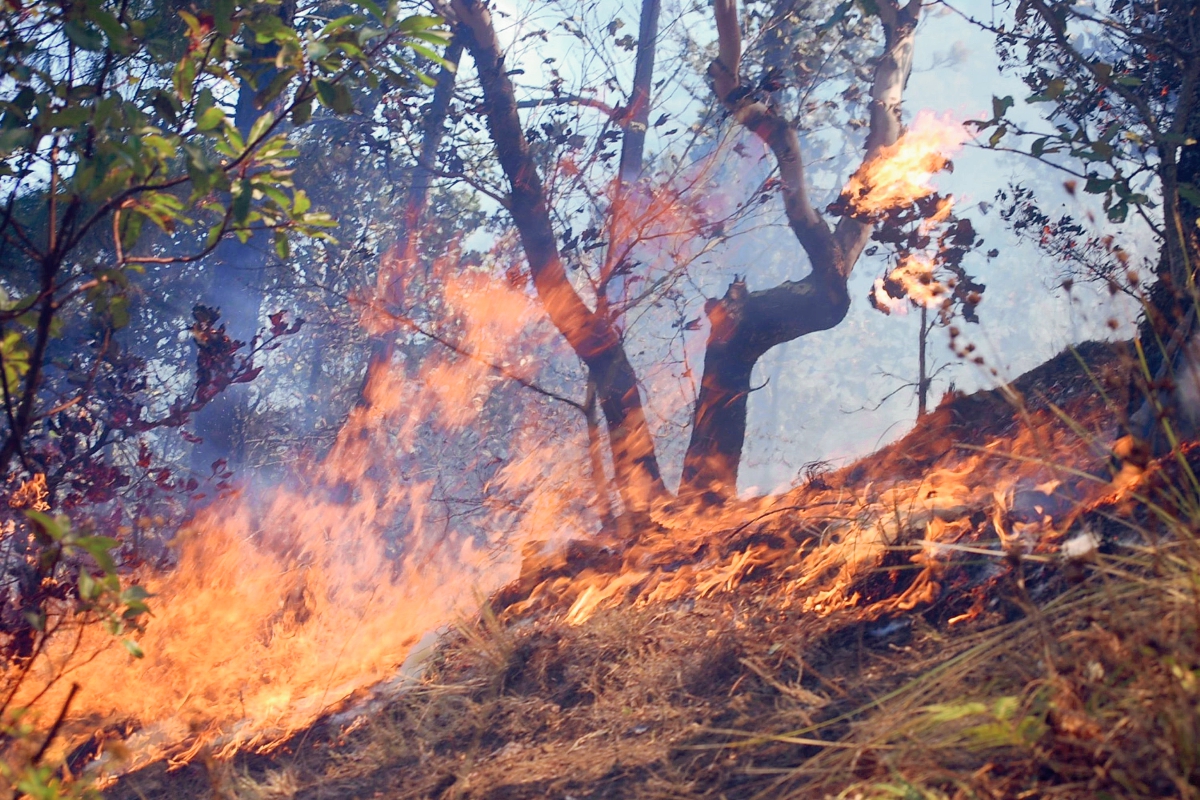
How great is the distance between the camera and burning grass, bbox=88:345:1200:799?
1894mm

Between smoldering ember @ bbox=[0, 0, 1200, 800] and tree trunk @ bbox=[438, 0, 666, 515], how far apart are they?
0.11ft

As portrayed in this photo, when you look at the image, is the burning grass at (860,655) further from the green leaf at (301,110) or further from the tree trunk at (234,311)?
the tree trunk at (234,311)

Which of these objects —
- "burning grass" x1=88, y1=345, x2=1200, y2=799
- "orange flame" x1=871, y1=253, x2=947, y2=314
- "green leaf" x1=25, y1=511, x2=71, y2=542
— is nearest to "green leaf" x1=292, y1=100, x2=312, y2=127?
"green leaf" x1=25, y1=511, x2=71, y2=542

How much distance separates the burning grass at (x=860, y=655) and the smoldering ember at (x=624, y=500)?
0.06ft

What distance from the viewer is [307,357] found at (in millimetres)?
17828

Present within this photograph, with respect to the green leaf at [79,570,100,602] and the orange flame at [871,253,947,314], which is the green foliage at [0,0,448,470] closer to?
the green leaf at [79,570,100,602]

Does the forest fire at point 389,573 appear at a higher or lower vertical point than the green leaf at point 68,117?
lower

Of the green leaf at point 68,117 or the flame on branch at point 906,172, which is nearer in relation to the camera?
the green leaf at point 68,117

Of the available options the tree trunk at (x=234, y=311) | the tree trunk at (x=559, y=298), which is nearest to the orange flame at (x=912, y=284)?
the tree trunk at (x=559, y=298)

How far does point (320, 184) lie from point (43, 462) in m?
8.99

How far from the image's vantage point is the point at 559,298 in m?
7.00

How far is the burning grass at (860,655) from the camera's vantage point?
1.89 metres

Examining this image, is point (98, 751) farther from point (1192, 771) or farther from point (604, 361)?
point (1192, 771)

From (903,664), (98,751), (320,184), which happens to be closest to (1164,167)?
(903,664)
